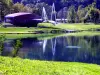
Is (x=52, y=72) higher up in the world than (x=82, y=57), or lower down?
higher up

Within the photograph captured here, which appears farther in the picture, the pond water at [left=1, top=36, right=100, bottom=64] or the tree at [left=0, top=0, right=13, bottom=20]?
the tree at [left=0, top=0, right=13, bottom=20]

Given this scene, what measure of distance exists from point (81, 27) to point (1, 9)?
4911cm

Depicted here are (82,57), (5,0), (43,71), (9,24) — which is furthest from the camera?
(5,0)

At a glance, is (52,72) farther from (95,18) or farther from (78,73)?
(95,18)

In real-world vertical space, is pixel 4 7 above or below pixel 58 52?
above

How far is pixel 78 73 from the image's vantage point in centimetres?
2508

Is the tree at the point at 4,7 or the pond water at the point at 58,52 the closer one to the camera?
the pond water at the point at 58,52

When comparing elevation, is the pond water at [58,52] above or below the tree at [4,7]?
below

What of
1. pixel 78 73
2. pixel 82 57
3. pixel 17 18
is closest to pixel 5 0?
pixel 17 18

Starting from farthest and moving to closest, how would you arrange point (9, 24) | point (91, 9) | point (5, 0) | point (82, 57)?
point (91, 9) → point (5, 0) → point (9, 24) → point (82, 57)

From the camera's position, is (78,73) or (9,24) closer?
(78,73)

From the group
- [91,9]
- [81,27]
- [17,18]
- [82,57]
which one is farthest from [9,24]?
[82,57]

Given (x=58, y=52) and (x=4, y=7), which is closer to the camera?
(x=58, y=52)

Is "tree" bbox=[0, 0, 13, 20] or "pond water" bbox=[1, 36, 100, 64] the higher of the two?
"tree" bbox=[0, 0, 13, 20]
